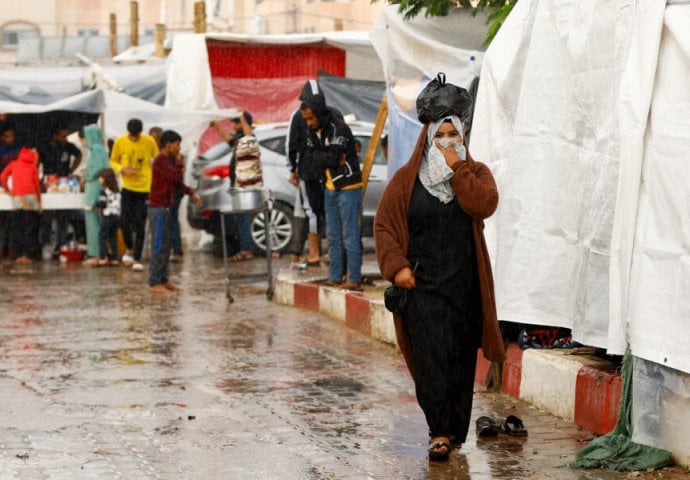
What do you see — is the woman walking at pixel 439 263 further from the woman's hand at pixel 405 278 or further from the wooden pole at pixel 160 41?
the wooden pole at pixel 160 41

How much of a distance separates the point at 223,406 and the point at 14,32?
49.4 meters

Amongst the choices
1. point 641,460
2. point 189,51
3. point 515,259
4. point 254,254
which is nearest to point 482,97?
point 515,259

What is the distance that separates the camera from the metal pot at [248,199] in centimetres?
1359

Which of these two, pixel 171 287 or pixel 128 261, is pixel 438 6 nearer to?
pixel 171 287

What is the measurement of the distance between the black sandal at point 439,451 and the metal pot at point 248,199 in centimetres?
721

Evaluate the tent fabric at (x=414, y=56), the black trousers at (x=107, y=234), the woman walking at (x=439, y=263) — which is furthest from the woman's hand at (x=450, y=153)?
the black trousers at (x=107, y=234)

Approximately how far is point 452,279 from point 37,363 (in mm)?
4212

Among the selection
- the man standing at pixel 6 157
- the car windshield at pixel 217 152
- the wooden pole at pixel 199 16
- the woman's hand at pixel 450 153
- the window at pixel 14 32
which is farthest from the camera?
the window at pixel 14 32

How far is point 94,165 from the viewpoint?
1900 centimetres

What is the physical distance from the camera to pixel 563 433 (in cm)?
715

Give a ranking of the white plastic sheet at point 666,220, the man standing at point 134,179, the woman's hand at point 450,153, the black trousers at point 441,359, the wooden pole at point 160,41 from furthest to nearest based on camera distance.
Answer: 1. the wooden pole at point 160,41
2. the man standing at point 134,179
3. the black trousers at point 441,359
4. the woman's hand at point 450,153
5. the white plastic sheet at point 666,220

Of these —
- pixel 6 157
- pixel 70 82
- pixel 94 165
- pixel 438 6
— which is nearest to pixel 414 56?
pixel 438 6

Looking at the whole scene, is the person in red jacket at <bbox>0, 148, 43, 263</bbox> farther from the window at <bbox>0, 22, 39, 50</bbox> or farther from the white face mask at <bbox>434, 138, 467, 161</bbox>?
the window at <bbox>0, 22, 39, 50</bbox>

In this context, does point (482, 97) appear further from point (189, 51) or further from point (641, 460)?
point (189, 51)
